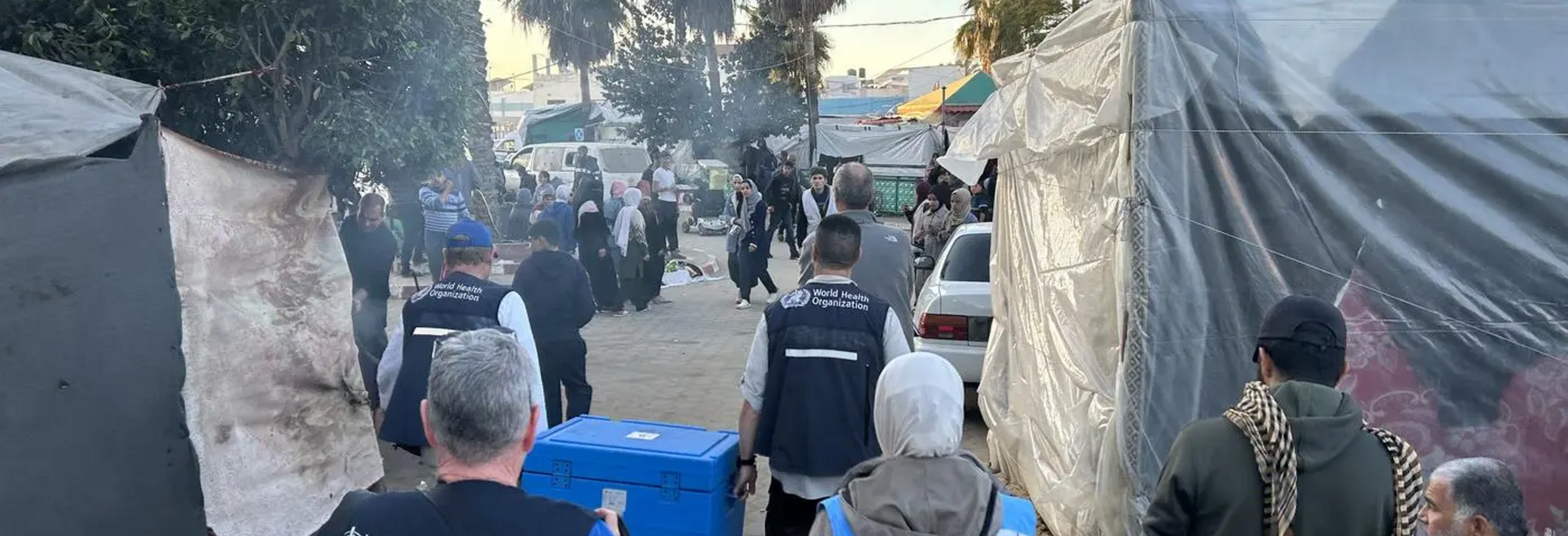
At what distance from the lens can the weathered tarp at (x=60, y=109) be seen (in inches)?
150

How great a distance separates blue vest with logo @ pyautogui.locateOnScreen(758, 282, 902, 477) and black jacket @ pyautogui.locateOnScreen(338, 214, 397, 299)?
4.67m

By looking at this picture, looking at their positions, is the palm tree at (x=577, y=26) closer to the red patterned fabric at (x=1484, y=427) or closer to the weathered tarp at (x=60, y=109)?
the weathered tarp at (x=60, y=109)

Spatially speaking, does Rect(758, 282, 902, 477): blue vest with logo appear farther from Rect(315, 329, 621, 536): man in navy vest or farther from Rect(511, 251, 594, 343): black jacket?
Rect(511, 251, 594, 343): black jacket

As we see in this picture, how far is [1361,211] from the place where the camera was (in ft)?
14.3

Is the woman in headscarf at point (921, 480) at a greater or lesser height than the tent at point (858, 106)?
greater

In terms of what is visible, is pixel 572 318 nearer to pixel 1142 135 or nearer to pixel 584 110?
pixel 1142 135

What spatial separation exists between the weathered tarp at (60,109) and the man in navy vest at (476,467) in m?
2.41

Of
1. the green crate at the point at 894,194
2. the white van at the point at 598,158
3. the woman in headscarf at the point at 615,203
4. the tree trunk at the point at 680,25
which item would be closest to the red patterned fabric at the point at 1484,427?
the woman in headscarf at the point at 615,203

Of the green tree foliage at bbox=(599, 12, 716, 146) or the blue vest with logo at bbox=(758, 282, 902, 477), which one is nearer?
the blue vest with logo at bbox=(758, 282, 902, 477)

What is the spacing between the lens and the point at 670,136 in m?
33.5

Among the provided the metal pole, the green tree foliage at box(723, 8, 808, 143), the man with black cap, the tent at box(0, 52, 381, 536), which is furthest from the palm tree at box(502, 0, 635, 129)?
the man with black cap

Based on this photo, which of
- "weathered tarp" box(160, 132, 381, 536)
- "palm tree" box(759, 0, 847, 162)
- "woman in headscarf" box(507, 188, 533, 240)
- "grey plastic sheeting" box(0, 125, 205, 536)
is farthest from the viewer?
"palm tree" box(759, 0, 847, 162)

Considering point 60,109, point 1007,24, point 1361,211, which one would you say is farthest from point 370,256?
point 1007,24

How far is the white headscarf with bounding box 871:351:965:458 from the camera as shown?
256 cm
